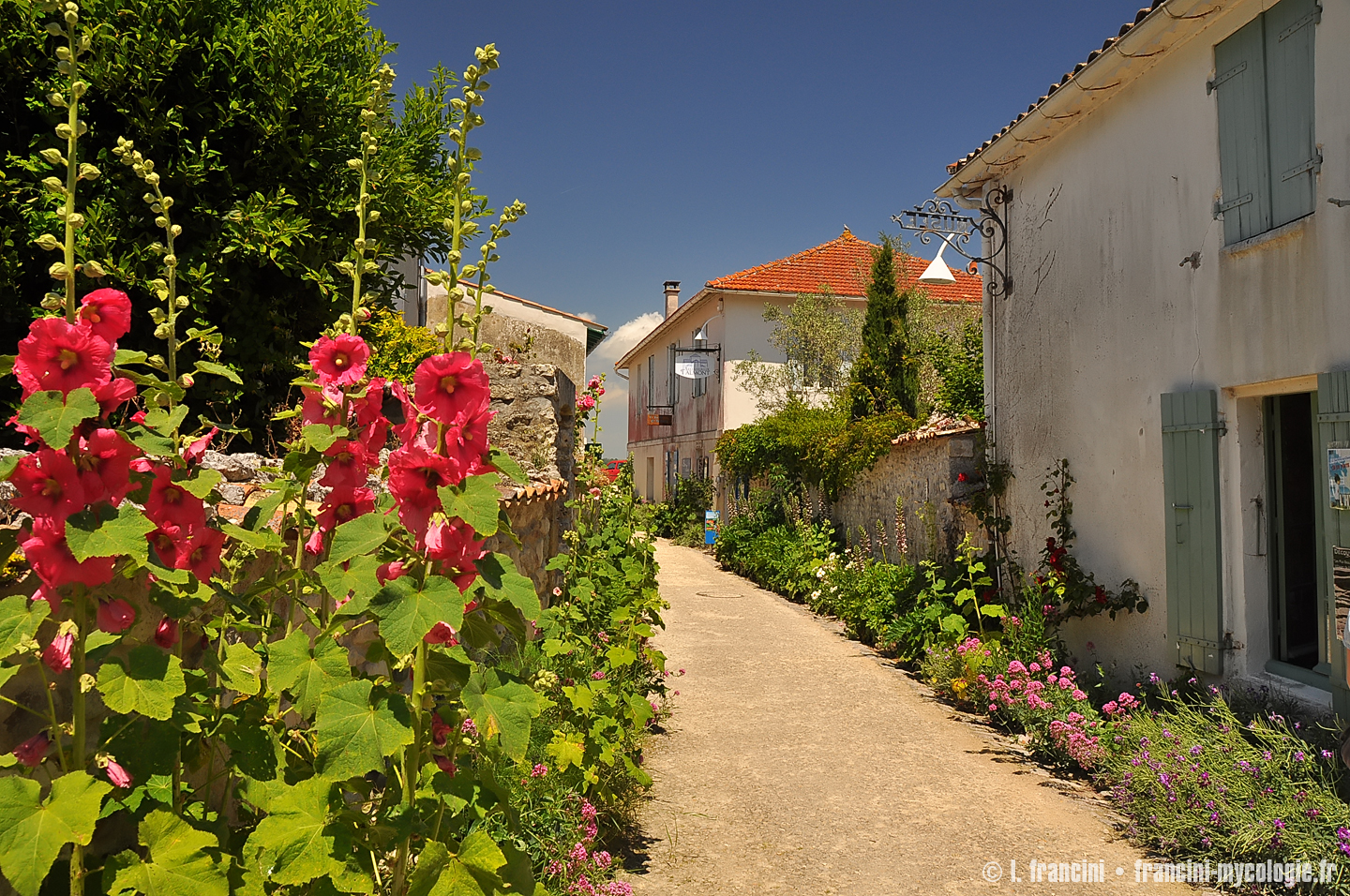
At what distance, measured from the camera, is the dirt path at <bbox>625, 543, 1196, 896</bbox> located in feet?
13.7

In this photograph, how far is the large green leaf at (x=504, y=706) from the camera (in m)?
1.69

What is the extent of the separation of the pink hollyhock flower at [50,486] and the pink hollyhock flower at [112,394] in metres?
0.12

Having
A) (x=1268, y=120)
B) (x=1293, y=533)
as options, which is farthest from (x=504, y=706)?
(x=1293, y=533)

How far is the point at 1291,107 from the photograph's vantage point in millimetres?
5293

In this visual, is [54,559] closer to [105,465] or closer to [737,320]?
[105,465]

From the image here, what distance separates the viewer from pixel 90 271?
1676 millimetres

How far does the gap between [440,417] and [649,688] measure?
15.4ft

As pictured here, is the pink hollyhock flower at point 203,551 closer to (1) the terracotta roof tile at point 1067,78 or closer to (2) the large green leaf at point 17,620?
(2) the large green leaf at point 17,620

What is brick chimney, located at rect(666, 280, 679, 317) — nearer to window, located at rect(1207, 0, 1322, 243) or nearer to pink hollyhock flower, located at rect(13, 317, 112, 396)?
window, located at rect(1207, 0, 1322, 243)

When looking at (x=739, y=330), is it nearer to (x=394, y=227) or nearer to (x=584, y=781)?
(x=394, y=227)

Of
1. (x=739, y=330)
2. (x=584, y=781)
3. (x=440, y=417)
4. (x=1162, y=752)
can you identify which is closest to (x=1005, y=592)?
(x=1162, y=752)

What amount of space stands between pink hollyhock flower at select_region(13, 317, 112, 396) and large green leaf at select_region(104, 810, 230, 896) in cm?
80

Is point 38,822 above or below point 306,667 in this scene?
below

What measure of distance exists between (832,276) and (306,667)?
20.0m
